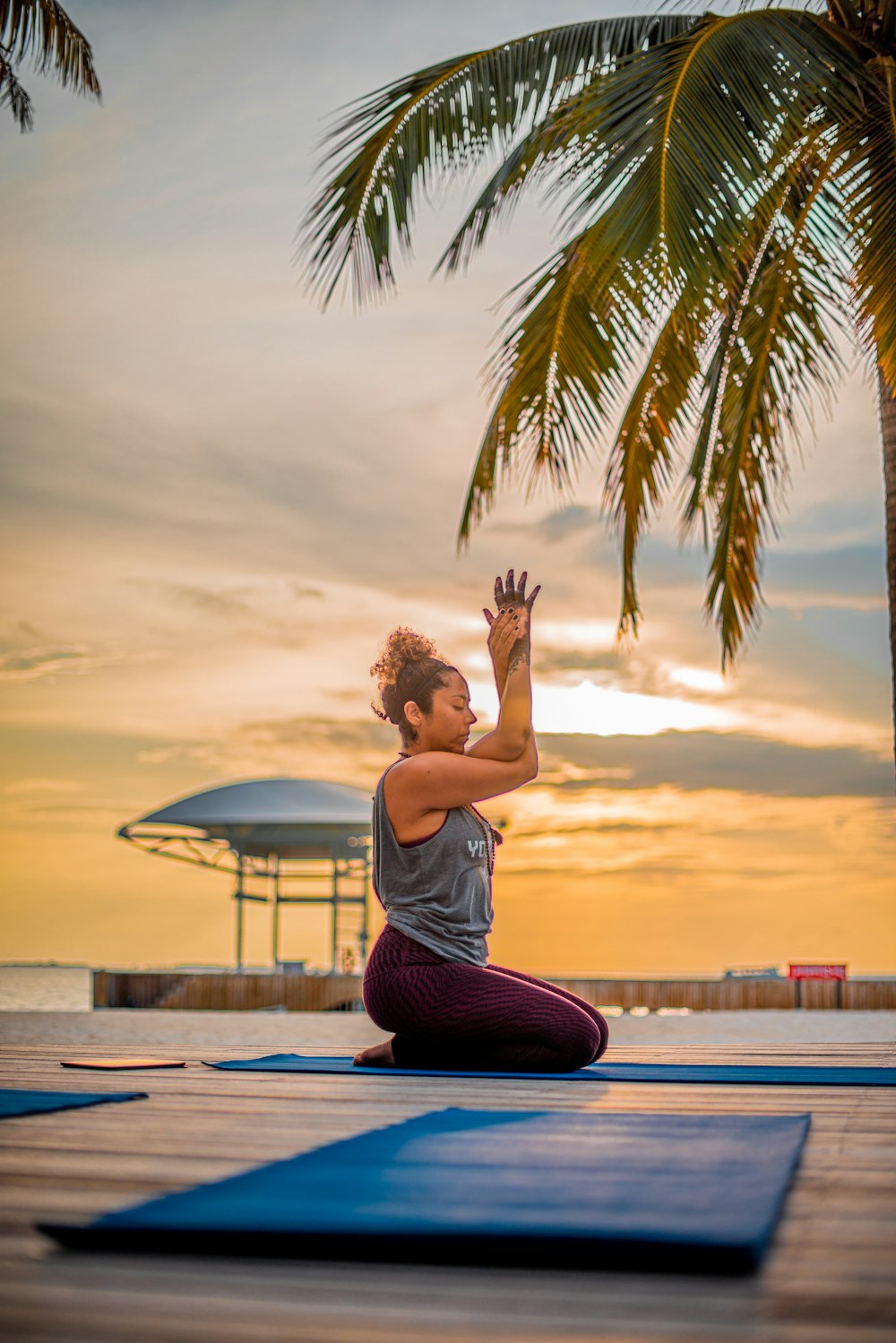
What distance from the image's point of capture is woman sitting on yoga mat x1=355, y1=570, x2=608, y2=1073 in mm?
3799

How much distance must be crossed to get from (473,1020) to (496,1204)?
200cm

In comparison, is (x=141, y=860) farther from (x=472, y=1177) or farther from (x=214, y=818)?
(x=472, y=1177)

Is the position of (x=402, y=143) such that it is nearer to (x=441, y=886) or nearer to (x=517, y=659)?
(x=517, y=659)

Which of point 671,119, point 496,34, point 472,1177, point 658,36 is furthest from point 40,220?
point 472,1177

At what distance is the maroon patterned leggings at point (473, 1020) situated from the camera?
3.78m

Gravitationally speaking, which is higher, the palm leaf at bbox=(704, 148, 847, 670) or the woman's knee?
the palm leaf at bbox=(704, 148, 847, 670)

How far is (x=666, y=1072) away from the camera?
3744 millimetres

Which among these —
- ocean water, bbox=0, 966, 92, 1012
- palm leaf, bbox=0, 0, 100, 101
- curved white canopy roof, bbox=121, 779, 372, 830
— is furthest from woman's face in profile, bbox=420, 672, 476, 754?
ocean water, bbox=0, 966, 92, 1012

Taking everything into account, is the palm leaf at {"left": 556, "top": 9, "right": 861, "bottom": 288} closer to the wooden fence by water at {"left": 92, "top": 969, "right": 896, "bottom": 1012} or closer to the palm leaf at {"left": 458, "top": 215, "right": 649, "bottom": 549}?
the palm leaf at {"left": 458, "top": 215, "right": 649, "bottom": 549}

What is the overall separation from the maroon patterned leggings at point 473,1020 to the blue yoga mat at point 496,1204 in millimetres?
1326

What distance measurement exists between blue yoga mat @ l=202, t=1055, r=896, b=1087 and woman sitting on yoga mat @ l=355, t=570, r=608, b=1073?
9 cm

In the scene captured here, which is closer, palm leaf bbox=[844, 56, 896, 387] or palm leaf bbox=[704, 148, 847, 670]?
palm leaf bbox=[844, 56, 896, 387]

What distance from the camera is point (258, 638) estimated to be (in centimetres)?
1834

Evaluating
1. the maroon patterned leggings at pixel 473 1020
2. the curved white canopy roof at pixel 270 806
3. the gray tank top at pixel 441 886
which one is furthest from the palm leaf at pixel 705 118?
the curved white canopy roof at pixel 270 806
